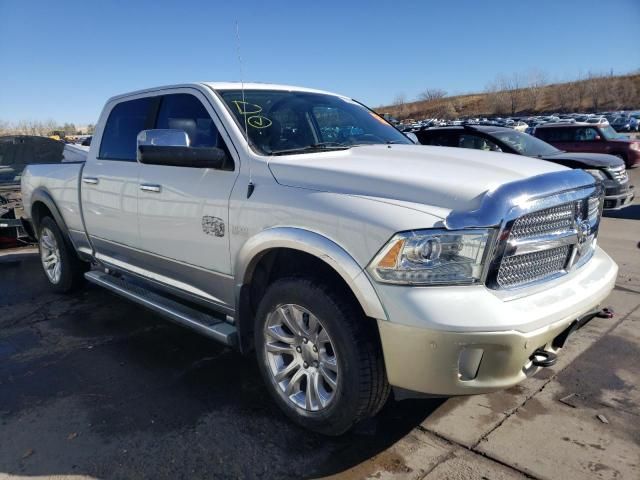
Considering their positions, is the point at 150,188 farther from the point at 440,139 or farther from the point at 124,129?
the point at 440,139

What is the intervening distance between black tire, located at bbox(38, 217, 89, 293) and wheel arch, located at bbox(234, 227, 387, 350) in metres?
3.04

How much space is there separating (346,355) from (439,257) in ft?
2.18

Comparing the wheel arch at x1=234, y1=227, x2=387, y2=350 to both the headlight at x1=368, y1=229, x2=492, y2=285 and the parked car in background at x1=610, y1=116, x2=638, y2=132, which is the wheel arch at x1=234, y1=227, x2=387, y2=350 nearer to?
the headlight at x1=368, y1=229, x2=492, y2=285

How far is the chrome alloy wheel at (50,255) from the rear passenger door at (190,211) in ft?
7.11

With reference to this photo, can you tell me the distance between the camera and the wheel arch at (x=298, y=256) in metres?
2.42

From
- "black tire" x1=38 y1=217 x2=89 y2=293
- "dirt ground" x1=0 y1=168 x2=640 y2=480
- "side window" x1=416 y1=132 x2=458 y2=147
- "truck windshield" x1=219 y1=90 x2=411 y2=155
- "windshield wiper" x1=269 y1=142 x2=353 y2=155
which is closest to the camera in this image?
"dirt ground" x1=0 y1=168 x2=640 y2=480

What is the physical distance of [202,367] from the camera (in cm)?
378

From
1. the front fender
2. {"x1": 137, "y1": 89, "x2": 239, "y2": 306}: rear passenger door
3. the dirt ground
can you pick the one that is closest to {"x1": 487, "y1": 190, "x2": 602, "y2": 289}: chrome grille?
the front fender

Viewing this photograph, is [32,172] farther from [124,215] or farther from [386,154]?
[386,154]

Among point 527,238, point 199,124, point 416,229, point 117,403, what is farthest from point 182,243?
point 527,238

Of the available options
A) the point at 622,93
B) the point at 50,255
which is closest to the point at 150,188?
the point at 50,255

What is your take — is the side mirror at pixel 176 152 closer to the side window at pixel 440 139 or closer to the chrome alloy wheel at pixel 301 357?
→ the chrome alloy wheel at pixel 301 357

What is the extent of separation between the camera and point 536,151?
32.5ft

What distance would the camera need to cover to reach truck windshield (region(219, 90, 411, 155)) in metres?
3.36
